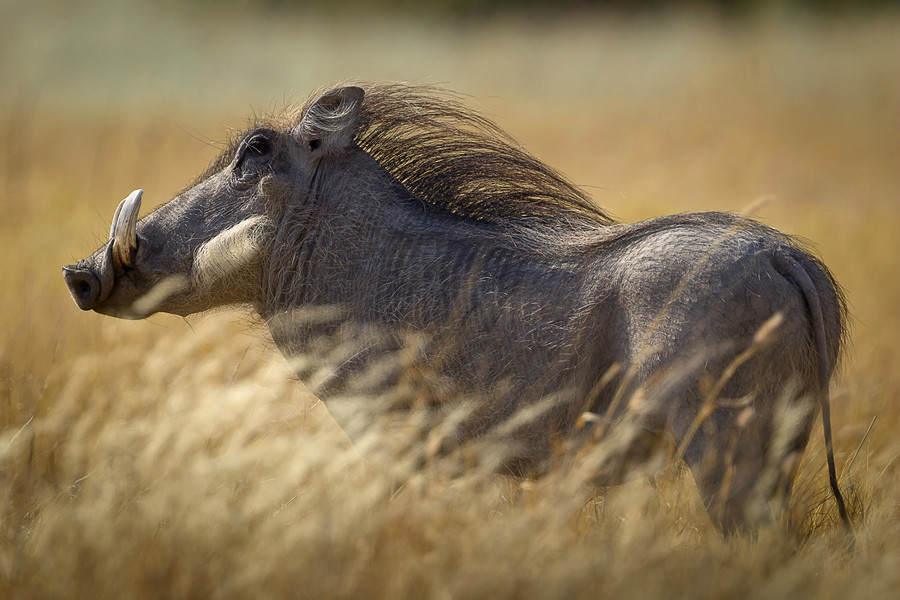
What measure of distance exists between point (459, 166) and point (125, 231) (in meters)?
1.19

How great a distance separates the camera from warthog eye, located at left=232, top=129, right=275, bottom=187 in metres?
3.06

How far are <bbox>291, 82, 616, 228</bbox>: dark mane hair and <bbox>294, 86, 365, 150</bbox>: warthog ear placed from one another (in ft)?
0.38

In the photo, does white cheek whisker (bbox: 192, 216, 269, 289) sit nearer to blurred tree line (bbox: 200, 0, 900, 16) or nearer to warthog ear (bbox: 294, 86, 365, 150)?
warthog ear (bbox: 294, 86, 365, 150)

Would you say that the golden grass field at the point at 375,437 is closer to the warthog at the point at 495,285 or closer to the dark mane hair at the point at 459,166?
the warthog at the point at 495,285

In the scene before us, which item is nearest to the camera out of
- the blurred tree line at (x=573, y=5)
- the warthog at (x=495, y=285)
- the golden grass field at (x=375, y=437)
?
the golden grass field at (x=375, y=437)

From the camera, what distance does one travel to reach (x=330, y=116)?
119 inches

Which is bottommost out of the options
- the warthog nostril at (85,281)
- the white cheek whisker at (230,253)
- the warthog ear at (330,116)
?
the warthog nostril at (85,281)

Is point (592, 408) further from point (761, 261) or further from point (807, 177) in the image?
point (807, 177)

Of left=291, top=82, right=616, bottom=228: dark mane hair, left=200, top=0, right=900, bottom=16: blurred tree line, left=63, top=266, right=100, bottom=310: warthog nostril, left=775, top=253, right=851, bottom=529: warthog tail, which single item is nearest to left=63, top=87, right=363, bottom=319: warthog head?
left=63, top=266, right=100, bottom=310: warthog nostril

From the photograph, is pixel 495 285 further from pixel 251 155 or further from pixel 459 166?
pixel 251 155

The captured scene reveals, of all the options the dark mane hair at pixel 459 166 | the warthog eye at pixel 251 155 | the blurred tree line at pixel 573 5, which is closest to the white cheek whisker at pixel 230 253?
the warthog eye at pixel 251 155

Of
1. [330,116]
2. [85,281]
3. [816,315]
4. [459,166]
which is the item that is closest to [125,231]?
[85,281]

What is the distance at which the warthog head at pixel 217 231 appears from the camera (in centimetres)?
300

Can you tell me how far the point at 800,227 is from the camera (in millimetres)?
8922
